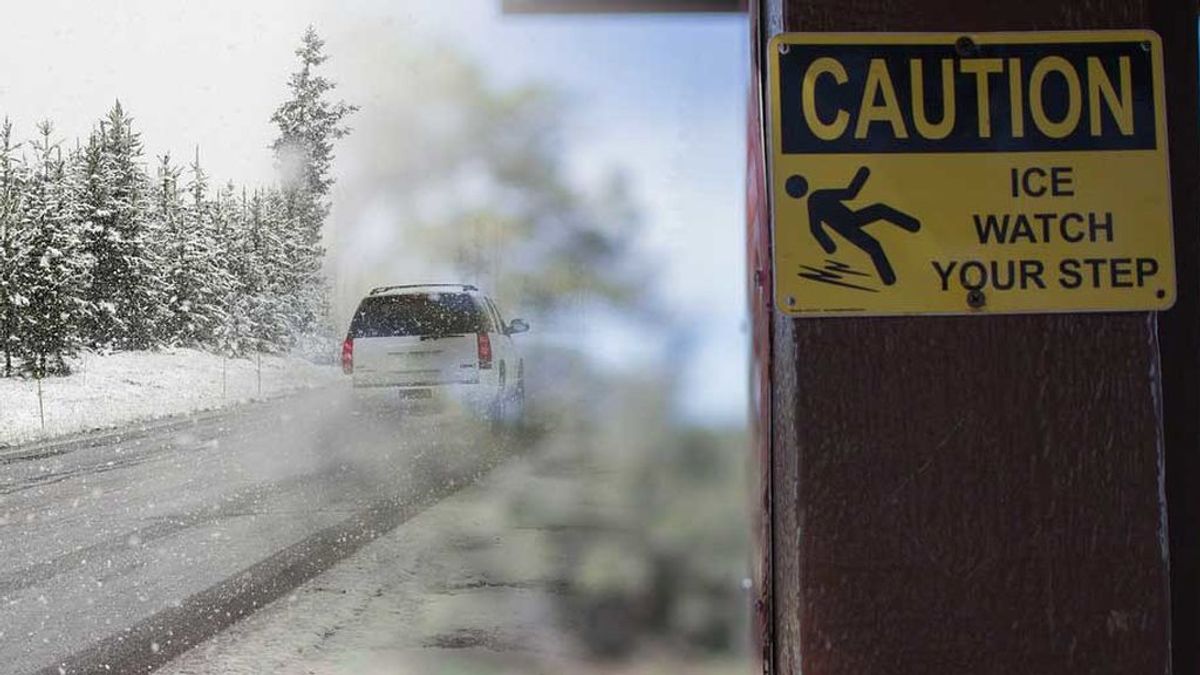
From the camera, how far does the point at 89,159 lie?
1.84 m

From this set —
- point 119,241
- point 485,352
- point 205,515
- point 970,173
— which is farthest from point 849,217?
point 119,241

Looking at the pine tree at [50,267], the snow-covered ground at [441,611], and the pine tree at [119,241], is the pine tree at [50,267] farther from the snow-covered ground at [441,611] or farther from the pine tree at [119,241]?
the snow-covered ground at [441,611]

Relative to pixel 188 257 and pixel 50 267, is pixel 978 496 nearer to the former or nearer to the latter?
pixel 188 257

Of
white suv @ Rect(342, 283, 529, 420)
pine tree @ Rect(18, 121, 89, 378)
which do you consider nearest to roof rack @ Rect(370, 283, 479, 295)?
white suv @ Rect(342, 283, 529, 420)

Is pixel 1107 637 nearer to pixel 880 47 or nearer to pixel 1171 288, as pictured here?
pixel 1171 288

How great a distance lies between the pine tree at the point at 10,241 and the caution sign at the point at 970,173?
152cm

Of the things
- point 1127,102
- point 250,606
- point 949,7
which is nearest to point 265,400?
point 250,606

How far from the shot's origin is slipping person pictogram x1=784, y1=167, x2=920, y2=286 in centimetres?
99

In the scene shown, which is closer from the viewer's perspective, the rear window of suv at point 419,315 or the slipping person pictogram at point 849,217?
the slipping person pictogram at point 849,217

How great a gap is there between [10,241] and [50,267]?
0.10m

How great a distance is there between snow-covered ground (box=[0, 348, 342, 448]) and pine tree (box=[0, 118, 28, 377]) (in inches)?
3.3

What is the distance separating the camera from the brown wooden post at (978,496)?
97 cm

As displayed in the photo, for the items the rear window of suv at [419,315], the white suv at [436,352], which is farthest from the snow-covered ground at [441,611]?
the rear window of suv at [419,315]

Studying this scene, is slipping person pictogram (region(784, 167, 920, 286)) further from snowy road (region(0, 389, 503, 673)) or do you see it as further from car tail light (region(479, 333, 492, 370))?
snowy road (region(0, 389, 503, 673))
